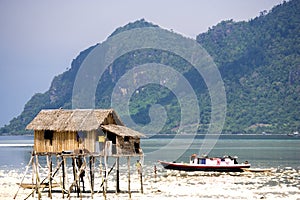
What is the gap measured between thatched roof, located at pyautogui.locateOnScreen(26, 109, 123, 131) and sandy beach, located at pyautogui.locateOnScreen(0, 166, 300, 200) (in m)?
5.02

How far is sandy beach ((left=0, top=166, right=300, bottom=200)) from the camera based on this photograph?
41.6 m

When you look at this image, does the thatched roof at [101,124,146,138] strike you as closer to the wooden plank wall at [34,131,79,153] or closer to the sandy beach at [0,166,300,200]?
the wooden plank wall at [34,131,79,153]

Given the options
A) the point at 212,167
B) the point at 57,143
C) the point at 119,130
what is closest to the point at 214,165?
the point at 212,167

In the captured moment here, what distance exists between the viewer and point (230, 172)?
62688 mm

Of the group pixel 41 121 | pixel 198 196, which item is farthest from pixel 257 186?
pixel 41 121

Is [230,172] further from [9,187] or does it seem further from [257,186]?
[9,187]

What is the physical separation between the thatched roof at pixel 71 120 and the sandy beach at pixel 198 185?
16.5 ft

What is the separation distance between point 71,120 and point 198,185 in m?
15.1

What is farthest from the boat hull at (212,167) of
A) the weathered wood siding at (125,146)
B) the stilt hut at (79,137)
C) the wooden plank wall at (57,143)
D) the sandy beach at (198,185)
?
the wooden plank wall at (57,143)

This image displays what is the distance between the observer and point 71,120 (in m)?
39.4

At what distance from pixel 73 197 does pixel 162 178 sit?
1671cm

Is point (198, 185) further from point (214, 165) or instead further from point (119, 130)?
point (214, 165)

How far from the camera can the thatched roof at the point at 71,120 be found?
3872 centimetres

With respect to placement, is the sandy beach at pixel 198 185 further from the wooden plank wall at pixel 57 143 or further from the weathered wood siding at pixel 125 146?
the wooden plank wall at pixel 57 143
